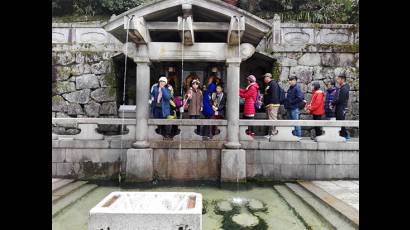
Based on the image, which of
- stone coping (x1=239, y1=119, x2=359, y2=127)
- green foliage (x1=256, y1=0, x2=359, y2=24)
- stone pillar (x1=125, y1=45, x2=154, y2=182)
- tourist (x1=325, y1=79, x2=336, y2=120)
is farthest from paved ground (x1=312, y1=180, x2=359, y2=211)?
green foliage (x1=256, y1=0, x2=359, y2=24)

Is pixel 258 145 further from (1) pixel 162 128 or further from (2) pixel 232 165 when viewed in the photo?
(1) pixel 162 128

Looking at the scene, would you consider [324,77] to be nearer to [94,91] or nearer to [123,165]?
[123,165]

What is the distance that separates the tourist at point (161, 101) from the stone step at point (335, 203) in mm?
4144

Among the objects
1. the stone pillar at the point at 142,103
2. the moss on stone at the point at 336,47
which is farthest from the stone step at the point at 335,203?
the moss on stone at the point at 336,47

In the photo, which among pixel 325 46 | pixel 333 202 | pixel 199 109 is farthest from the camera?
pixel 325 46

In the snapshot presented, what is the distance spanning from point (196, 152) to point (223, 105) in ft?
5.62

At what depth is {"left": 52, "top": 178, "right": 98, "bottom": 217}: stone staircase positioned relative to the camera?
6122 mm

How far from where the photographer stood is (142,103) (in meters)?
8.26

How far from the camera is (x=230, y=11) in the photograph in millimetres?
7555

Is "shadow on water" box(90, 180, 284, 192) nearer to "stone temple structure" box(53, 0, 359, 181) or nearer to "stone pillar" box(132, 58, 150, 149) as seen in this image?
"stone temple structure" box(53, 0, 359, 181)

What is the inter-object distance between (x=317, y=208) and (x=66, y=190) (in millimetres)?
5659

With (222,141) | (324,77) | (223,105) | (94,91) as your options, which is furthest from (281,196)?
(94,91)

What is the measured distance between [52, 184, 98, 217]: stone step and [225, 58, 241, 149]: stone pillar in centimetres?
375

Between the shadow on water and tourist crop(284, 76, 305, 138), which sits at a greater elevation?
tourist crop(284, 76, 305, 138)
